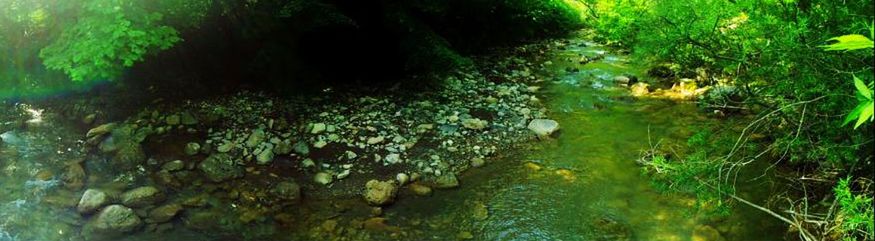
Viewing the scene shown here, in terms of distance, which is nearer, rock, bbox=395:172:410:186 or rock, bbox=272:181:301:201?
rock, bbox=272:181:301:201

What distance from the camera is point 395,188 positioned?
6.50 m

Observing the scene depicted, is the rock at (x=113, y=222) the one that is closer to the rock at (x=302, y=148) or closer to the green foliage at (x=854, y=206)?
the rock at (x=302, y=148)

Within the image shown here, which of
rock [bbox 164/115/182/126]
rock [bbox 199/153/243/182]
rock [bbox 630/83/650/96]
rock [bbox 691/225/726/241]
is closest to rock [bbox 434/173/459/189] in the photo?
rock [bbox 199/153/243/182]

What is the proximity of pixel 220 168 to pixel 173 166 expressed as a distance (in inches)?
22.4

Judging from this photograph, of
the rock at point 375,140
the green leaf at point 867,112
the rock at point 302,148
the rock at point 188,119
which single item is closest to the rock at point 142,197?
the rock at point 188,119

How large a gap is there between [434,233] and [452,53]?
3.59m

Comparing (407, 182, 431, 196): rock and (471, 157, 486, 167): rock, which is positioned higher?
(407, 182, 431, 196): rock

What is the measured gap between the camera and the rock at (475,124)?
833 centimetres

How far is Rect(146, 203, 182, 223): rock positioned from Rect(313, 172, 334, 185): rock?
Answer: 153cm

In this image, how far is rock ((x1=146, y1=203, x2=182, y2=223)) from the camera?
19.1 feet

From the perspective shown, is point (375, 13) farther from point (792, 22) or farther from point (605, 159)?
point (792, 22)

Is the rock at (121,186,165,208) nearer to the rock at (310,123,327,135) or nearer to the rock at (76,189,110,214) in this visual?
the rock at (76,189,110,214)

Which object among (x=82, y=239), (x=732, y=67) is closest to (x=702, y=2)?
(x=732, y=67)

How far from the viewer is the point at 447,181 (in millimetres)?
6809
